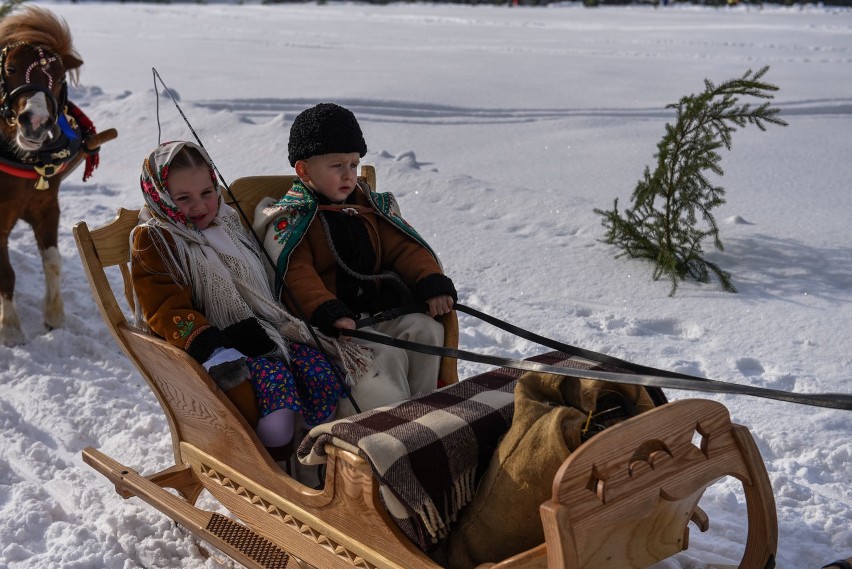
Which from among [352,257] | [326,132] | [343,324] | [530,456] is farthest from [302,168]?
[530,456]

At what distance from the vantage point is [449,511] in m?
2.32

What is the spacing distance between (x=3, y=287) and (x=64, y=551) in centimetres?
221

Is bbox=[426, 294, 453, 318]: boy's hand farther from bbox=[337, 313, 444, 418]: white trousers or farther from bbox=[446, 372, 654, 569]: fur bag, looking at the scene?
bbox=[446, 372, 654, 569]: fur bag

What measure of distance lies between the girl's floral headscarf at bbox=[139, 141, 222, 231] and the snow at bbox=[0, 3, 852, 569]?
1.03 meters

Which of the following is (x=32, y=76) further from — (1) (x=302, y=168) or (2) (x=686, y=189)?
(2) (x=686, y=189)

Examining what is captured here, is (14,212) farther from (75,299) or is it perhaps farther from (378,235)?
(378,235)

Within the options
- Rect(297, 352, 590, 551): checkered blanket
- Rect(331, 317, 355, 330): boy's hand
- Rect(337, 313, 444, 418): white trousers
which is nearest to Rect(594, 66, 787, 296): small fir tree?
Rect(337, 313, 444, 418): white trousers

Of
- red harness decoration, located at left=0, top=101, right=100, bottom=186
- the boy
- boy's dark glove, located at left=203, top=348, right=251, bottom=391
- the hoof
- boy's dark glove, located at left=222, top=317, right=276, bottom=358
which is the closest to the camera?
boy's dark glove, located at left=203, top=348, right=251, bottom=391

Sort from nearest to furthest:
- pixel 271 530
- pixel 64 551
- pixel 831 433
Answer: pixel 271 530, pixel 64 551, pixel 831 433

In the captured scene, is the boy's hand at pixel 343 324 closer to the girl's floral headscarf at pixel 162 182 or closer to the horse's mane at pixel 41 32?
the girl's floral headscarf at pixel 162 182

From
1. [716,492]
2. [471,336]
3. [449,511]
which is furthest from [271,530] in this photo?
[471,336]

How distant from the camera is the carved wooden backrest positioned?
185 centimetres

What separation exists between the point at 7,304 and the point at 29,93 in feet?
3.72

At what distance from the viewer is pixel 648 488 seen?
202 centimetres
